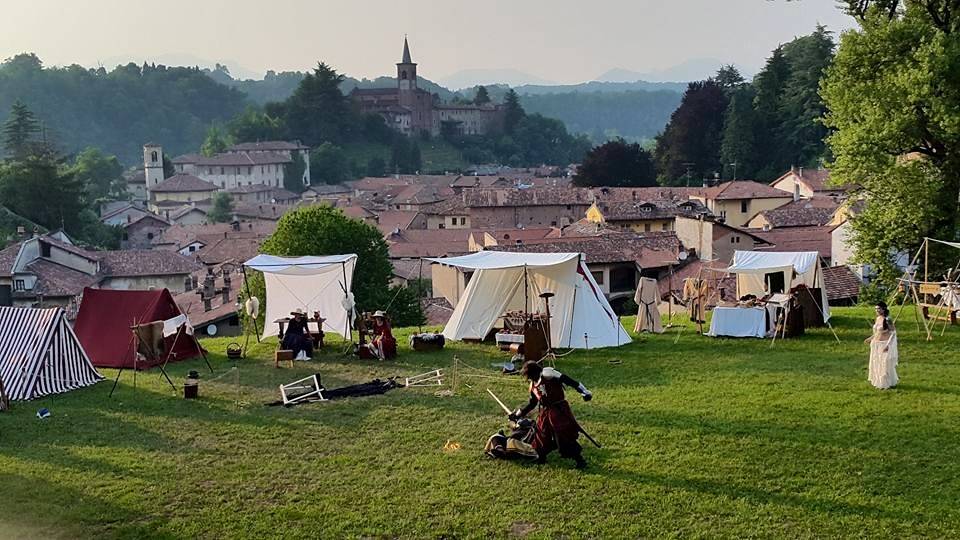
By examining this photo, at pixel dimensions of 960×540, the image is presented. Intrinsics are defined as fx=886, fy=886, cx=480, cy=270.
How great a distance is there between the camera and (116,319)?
16.4 meters

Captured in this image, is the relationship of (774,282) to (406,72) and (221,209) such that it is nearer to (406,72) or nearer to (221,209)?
(221,209)

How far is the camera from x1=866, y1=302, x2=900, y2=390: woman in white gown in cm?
1253

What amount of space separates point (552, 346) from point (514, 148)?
428ft

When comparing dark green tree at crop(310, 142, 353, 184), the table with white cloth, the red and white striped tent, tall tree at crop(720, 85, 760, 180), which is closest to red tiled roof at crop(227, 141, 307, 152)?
dark green tree at crop(310, 142, 353, 184)

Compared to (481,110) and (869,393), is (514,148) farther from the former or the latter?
(869,393)

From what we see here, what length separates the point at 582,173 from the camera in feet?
257

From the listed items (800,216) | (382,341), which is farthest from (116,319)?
(800,216)

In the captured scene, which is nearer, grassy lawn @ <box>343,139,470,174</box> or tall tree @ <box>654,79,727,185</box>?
tall tree @ <box>654,79,727,185</box>

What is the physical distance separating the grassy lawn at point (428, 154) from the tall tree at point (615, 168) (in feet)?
172

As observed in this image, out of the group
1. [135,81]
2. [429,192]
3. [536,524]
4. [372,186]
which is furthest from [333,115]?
[536,524]

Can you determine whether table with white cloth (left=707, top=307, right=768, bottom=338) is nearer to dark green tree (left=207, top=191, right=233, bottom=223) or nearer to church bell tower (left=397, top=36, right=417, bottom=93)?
dark green tree (left=207, top=191, right=233, bottom=223)

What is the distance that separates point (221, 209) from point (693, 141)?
156 feet

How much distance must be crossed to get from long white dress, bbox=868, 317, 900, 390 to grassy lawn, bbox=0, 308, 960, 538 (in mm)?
203

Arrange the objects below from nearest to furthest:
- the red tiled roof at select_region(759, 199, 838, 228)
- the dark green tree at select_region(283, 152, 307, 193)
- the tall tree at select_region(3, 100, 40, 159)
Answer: the red tiled roof at select_region(759, 199, 838, 228), the tall tree at select_region(3, 100, 40, 159), the dark green tree at select_region(283, 152, 307, 193)
